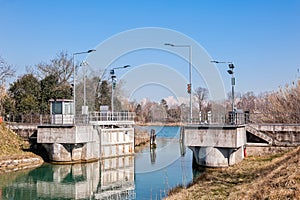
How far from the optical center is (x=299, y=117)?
3806 centimetres

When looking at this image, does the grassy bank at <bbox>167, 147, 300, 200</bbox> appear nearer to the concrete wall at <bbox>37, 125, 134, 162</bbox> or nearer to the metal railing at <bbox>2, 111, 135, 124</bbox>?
the concrete wall at <bbox>37, 125, 134, 162</bbox>

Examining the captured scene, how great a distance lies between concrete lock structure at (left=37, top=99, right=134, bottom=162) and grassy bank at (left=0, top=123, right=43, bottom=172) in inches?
72.8

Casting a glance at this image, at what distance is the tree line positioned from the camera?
113 ft

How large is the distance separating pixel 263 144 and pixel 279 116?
38.6ft

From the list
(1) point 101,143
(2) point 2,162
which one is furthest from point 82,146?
(2) point 2,162

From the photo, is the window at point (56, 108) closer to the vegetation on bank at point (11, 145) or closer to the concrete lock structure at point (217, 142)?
the vegetation on bank at point (11, 145)

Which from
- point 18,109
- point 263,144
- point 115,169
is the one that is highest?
point 18,109

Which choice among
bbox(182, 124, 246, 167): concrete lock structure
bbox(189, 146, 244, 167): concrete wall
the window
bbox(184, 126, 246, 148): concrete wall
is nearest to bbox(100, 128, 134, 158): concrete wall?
the window

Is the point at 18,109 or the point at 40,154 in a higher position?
the point at 18,109

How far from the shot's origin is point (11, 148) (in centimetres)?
3334

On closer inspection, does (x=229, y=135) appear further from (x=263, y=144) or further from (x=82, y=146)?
(x=82, y=146)

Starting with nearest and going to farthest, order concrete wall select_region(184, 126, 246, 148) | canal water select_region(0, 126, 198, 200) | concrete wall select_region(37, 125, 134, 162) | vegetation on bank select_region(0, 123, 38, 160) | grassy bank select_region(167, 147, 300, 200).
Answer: grassy bank select_region(167, 147, 300, 200) → canal water select_region(0, 126, 198, 200) → concrete wall select_region(184, 126, 246, 148) → concrete wall select_region(37, 125, 134, 162) → vegetation on bank select_region(0, 123, 38, 160)

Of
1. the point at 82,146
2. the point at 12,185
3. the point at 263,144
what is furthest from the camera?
the point at 82,146

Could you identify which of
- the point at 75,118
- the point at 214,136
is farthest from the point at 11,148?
the point at 214,136
